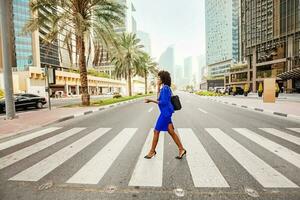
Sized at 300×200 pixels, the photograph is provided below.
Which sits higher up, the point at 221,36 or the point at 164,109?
the point at 221,36

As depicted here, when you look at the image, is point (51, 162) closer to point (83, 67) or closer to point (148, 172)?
point (148, 172)

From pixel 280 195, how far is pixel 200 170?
1262 millimetres

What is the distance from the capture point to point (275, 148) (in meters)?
5.12

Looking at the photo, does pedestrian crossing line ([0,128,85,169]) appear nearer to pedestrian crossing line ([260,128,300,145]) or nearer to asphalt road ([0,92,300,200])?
asphalt road ([0,92,300,200])

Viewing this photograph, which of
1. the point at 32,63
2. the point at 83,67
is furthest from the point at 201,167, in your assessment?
the point at 32,63

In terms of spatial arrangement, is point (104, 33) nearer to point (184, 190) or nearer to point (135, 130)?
point (135, 130)

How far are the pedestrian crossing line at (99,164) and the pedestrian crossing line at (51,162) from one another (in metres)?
0.61

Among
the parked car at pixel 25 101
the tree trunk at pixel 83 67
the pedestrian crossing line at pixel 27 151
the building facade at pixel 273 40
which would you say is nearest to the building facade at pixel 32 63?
the parked car at pixel 25 101

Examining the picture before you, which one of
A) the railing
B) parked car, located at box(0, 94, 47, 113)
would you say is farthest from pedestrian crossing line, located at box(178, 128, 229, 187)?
the railing

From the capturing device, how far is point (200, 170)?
380 cm

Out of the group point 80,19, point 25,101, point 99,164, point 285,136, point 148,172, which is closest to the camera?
point 148,172

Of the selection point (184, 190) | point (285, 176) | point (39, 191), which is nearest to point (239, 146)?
point (285, 176)

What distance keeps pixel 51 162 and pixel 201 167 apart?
304 cm

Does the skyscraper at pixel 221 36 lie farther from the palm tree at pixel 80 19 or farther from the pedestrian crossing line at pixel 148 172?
the pedestrian crossing line at pixel 148 172
